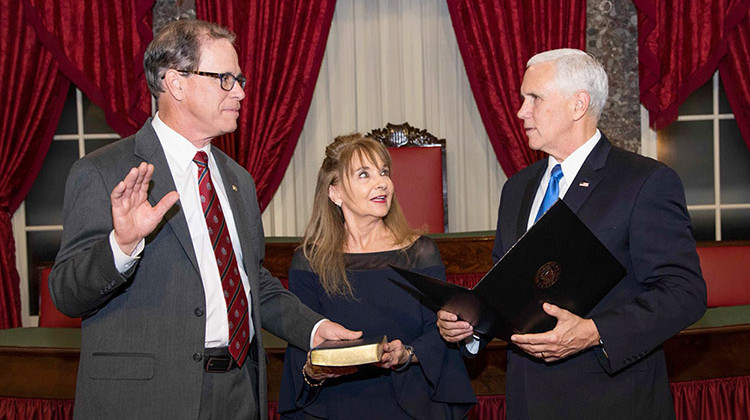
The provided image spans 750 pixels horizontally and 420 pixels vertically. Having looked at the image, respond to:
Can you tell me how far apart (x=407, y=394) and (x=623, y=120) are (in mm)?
4147

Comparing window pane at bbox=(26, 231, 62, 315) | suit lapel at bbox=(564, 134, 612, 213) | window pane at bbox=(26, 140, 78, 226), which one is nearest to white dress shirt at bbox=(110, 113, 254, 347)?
suit lapel at bbox=(564, 134, 612, 213)

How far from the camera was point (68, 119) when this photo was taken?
603 centimetres

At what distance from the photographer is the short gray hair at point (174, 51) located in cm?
202

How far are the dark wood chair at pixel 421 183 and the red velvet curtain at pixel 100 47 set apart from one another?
2.02m

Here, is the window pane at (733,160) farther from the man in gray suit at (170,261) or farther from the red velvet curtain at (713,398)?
the man in gray suit at (170,261)

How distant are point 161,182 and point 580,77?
1235 millimetres

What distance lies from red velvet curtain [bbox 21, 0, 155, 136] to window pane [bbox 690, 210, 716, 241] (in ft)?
15.3

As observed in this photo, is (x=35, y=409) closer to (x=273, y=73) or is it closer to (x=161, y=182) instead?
(x=161, y=182)

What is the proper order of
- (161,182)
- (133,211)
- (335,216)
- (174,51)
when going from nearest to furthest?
(133,211), (161,182), (174,51), (335,216)

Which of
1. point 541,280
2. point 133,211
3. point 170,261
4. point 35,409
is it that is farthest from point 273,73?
point 541,280

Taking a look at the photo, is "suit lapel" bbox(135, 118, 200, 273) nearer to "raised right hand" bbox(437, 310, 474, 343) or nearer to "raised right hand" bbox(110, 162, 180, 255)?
"raised right hand" bbox(110, 162, 180, 255)

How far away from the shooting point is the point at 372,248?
2652mm

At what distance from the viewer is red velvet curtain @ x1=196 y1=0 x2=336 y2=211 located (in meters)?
5.69

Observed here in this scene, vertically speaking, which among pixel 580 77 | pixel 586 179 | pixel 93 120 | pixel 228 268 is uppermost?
pixel 93 120
